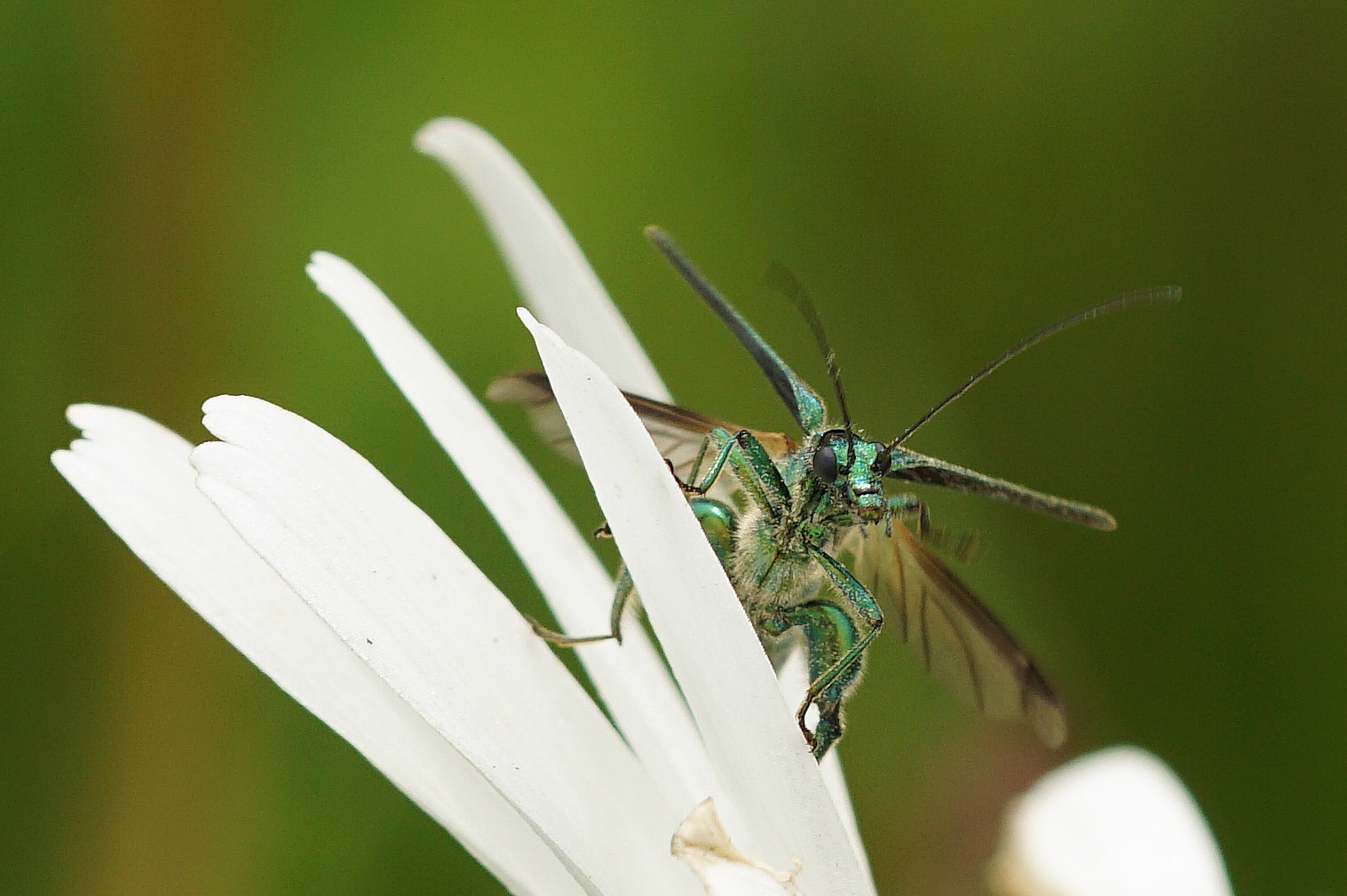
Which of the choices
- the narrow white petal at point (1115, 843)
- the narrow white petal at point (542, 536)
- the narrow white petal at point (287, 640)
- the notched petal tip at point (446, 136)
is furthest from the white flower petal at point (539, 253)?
the narrow white petal at point (1115, 843)

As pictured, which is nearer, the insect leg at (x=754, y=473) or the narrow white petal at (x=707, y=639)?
the narrow white petal at (x=707, y=639)

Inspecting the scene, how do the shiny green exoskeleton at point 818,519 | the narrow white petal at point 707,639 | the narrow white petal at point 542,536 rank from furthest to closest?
the shiny green exoskeleton at point 818,519
the narrow white petal at point 542,536
the narrow white petal at point 707,639

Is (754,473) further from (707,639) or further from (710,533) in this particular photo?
(707,639)

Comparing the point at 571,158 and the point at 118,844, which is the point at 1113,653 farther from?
the point at 118,844

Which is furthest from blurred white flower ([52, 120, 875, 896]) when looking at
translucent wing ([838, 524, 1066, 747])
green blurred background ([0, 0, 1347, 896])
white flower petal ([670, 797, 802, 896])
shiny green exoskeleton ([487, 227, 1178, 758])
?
green blurred background ([0, 0, 1347, 896])

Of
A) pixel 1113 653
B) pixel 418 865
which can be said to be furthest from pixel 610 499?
pixel 1113 653

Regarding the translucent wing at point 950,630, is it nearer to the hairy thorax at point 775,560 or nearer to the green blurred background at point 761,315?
the hairy thorax at point 775,560
